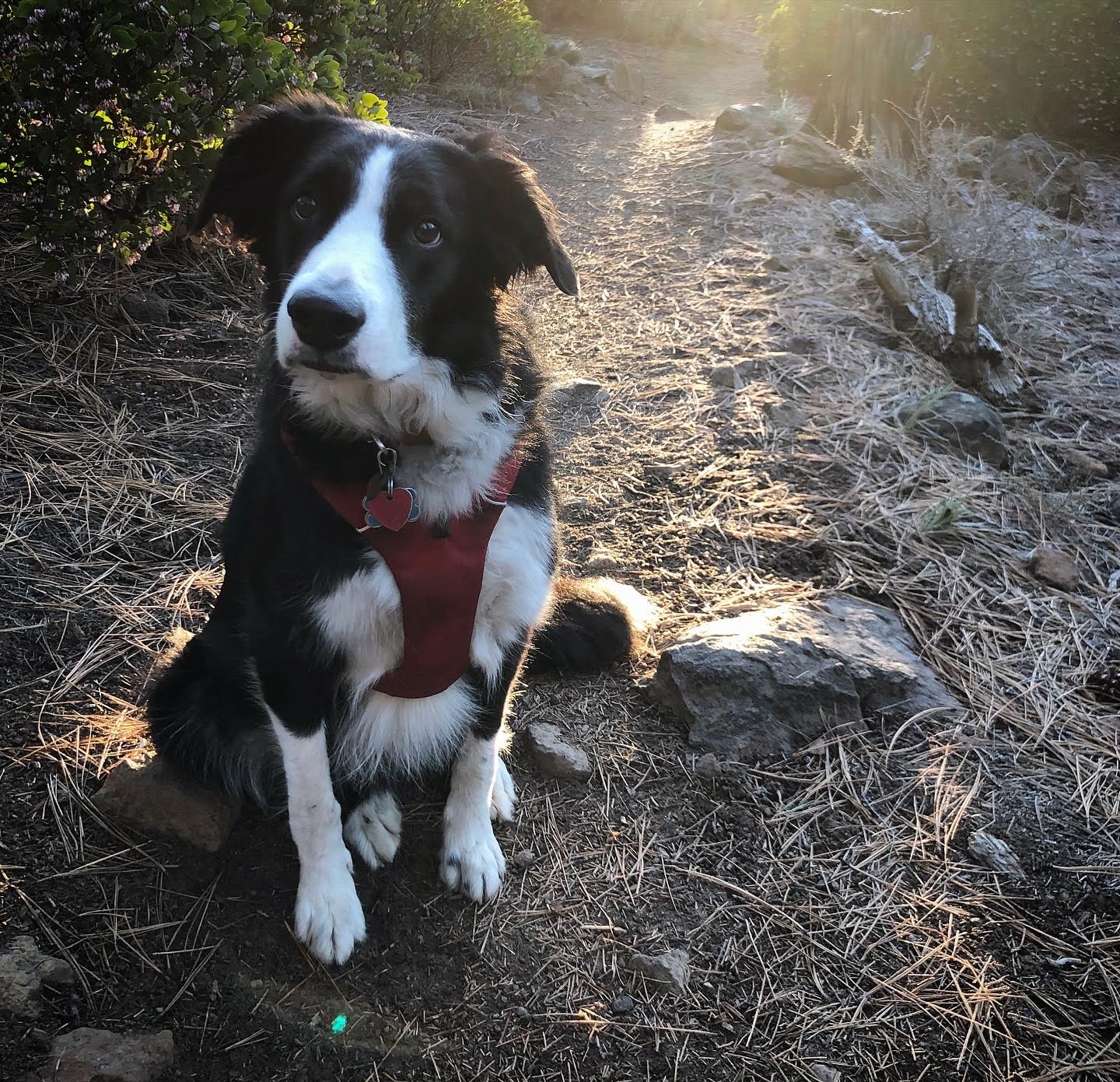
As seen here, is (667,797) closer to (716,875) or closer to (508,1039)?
(716,875)

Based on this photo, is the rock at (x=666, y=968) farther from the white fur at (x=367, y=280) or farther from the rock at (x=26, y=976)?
the white fur at (x=367, y=280)

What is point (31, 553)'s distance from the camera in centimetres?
265

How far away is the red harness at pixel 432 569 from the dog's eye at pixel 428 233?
0.50 m

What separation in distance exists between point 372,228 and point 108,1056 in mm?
1701

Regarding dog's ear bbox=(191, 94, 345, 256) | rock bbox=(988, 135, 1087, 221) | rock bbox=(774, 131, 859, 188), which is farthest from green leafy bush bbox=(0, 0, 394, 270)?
rock bbox=(988, 135, 1087, 221)

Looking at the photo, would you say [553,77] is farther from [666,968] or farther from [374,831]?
[666,968]

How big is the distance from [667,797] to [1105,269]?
5343 millimetres

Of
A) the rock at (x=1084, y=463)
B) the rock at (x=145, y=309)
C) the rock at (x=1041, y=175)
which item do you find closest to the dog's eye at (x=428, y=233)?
the rock at (x=145, y=309)

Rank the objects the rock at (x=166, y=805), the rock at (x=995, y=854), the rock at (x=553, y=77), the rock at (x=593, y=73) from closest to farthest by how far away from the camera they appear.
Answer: the rock at (x=166, y=805), the rock at (x=995, y=854), the rock at (x=553, y=77), the rock at (x=593, y=73)

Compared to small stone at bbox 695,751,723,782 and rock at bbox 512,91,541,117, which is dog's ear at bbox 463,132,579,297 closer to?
small stone at bbox 695,751,723,782

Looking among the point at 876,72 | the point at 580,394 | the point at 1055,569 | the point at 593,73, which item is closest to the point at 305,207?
the point at 580,394

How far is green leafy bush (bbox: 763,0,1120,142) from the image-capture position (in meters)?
7.22

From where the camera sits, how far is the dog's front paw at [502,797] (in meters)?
2.30

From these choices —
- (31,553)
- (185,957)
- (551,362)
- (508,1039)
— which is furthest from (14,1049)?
(551,362)
